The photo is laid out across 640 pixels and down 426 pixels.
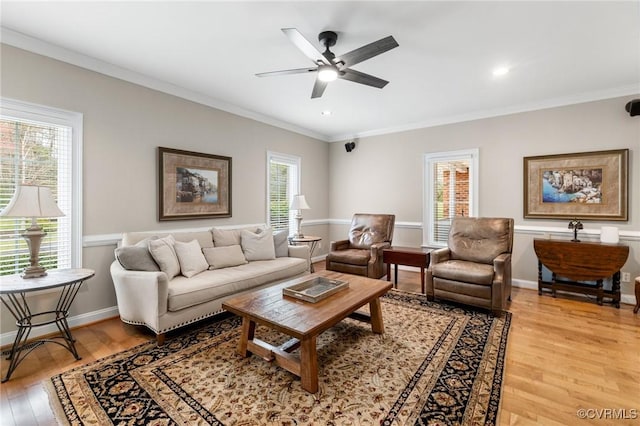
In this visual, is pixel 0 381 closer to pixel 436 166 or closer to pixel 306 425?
pixel 306 425

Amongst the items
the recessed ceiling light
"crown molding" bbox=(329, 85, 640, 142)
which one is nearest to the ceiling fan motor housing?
the recessed ceiling light

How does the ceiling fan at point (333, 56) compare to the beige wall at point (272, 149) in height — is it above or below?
above

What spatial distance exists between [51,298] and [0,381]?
2.85 ft

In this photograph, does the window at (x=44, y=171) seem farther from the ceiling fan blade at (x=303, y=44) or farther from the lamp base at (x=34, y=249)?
the ceiling fan blade at (x=303, y=44)

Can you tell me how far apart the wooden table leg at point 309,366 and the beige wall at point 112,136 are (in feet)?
8.05

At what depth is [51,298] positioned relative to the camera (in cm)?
272

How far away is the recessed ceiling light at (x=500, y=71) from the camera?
309cm

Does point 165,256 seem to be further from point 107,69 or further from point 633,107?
point 633,107

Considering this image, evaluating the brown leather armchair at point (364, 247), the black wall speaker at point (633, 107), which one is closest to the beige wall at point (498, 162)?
the black wall speaker at point (633, 107)

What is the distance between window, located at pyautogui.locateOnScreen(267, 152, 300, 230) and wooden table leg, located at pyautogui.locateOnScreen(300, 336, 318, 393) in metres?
3.29

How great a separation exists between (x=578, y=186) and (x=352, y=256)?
3122 millimetres

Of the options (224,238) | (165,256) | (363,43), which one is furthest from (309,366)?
(363,43)

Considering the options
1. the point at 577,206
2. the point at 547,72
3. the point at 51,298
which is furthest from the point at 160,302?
the point at 577,206

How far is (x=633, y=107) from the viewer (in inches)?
135
